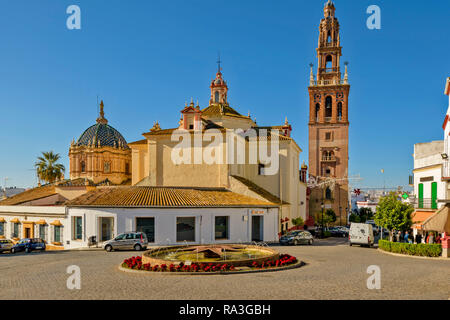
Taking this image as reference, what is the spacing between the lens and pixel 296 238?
37.4 meters

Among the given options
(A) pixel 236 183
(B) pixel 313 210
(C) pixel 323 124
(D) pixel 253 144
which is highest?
(C) pixel 323 124

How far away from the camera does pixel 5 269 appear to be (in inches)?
888

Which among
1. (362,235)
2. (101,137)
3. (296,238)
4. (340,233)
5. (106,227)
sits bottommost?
Result: (340,233)

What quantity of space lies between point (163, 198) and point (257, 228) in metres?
9.38

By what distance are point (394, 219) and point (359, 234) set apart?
141 inches

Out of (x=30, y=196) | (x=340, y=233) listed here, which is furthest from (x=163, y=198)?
(x=30, y=196)

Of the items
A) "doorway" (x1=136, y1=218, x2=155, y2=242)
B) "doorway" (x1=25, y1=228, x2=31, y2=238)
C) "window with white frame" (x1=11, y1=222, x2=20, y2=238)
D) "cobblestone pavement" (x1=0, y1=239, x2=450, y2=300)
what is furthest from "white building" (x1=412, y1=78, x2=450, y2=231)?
"window with white frame" (x1=11, y1=222, x2=20, y2=238)

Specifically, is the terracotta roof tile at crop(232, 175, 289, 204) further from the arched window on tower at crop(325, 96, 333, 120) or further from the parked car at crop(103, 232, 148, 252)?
the arched window on tower at crop(325, 96, 333, 120)

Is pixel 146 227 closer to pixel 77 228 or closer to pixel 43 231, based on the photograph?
pixel 77 228

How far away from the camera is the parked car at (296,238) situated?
37.1 metres

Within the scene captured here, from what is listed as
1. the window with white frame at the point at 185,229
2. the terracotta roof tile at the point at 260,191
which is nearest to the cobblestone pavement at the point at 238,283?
the window with white frame at the point at 185,229

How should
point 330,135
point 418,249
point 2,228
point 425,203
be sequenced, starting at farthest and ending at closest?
point 330,135 < point 2,228 < point 425,203 < point 418,249

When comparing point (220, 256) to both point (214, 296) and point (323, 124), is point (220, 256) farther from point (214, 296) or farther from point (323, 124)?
point (323, 124)
